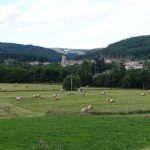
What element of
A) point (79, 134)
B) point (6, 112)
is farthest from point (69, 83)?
point (79, 134)

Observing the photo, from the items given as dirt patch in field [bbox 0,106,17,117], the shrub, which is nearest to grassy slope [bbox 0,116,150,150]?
dirt patch in field [bbox 0,106,17,117]

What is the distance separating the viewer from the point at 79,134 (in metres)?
29.2

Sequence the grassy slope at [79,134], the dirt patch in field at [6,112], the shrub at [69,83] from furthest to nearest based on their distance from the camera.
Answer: the shrub at [69,83] < the dirt patch in field at [6,112] < the grassy slope at [79,134]

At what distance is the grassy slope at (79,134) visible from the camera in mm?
24906

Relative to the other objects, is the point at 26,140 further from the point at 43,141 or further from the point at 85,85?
the point at 85,85

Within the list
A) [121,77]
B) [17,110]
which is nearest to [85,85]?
[121,77]

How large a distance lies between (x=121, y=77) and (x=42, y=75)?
87.6ft

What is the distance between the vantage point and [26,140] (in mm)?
26516

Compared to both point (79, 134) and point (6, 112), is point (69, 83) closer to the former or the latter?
point (6, 112)

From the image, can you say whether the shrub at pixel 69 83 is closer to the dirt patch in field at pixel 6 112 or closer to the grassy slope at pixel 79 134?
the dirt patch in field at pixel 6 112

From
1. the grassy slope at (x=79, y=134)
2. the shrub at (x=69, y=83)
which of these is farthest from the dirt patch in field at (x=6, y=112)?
the shrub at (x=69, y=83)

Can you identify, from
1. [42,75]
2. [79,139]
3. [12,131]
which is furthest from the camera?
[42,75]

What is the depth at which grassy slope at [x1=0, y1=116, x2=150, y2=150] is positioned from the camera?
81.7ft

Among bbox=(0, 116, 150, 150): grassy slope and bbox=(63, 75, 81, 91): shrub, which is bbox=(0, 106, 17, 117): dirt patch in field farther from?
bbox=(63, 75, 81, 91): shrub
